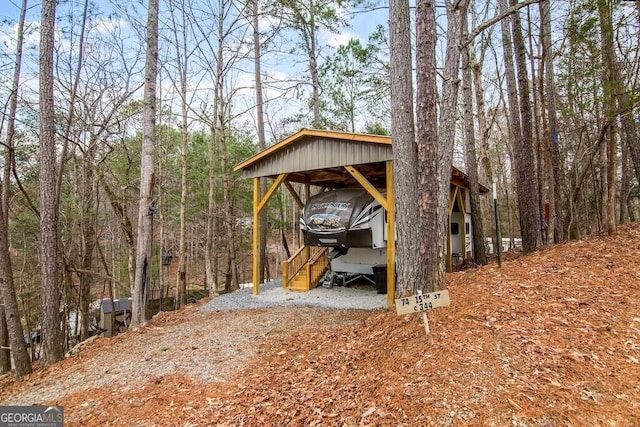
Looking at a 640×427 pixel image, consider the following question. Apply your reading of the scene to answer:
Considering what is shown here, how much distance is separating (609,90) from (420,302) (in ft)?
19.7

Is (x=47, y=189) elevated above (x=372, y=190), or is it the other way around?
(x=47, y=189)

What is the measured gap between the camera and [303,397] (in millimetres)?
3215

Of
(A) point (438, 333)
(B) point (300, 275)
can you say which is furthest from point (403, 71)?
(B) point (300, 275)

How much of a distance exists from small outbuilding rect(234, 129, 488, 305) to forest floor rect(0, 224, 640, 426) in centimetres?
245

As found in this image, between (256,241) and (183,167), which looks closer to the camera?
(256,241)

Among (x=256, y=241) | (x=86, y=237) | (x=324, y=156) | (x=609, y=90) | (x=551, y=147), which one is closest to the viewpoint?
(x=609, y=90)

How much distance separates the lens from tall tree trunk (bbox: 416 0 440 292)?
4098 millimetres

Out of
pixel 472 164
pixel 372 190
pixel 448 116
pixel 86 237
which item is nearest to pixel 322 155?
pixel 372 190

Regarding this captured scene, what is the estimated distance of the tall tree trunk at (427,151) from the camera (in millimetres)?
4098

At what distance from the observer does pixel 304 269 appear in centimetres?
929

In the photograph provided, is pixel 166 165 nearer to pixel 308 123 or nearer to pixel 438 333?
pixel 308 123

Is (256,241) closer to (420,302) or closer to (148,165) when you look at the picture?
(148,165)

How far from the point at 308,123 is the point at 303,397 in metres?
14.2

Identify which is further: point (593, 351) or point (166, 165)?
point (166, 165)
